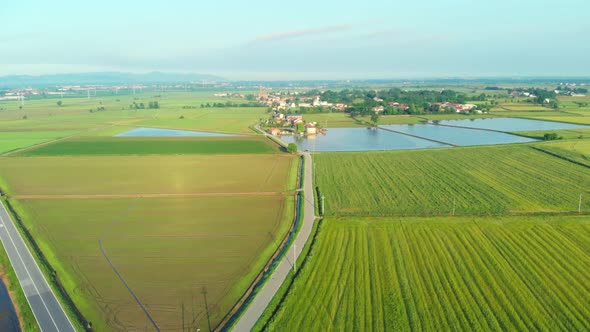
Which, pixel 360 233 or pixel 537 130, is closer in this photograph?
pixel 360 233

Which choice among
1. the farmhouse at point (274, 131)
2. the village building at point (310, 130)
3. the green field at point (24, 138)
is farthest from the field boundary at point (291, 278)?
the green field at point (24, 138)

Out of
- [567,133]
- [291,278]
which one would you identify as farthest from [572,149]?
[291,278]

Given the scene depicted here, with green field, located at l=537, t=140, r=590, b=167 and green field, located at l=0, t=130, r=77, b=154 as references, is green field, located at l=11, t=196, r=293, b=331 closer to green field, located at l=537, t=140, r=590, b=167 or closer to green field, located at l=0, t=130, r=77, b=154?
green field, located at l=0, t=130, r=77, b=154

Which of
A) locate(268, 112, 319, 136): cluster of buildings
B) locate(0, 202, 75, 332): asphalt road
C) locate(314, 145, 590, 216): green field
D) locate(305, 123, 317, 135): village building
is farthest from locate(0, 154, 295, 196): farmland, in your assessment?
locate(305, 123, 317, 135): village building

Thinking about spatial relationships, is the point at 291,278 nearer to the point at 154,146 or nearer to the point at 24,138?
the point at 154,146

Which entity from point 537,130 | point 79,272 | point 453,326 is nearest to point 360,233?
point 453,326

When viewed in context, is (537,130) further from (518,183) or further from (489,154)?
(518,183)
